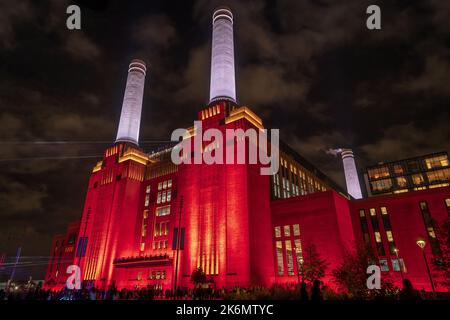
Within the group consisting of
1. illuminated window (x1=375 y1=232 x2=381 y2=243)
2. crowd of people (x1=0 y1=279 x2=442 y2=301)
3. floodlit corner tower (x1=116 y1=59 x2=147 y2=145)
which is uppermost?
floodlit corner tower (x1=116 y1=59 x2=147 y2=145)

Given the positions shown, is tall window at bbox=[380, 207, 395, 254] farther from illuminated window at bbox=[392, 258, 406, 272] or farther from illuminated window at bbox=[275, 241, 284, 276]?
illuminated window at bbox=[275, 241, 284, 276]

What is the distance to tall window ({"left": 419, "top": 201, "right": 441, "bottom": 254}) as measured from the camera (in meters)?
45.3

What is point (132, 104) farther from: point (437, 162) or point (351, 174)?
point (437, 162)

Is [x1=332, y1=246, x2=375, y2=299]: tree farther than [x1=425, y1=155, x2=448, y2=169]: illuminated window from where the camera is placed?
No

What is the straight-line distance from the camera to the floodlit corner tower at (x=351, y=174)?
111 metres

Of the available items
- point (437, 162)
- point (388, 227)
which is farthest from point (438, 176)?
point (388, 227)

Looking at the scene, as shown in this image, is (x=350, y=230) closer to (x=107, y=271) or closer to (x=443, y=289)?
(x=443, y=289)

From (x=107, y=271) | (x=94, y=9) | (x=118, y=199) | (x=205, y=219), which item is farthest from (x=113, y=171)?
(x=94, y=9)

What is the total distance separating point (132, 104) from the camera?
278ft

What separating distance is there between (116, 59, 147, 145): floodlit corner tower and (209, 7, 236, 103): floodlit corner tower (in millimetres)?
26872

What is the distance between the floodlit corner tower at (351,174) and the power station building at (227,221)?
48.2 meters

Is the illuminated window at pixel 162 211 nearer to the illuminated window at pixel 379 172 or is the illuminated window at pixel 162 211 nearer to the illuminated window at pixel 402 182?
the illuminated window at pixel 379 172

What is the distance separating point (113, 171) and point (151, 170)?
895 cm

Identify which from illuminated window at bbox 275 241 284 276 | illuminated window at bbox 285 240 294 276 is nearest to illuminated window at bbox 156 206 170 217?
illuminated window at bbox 275 241 284 276
